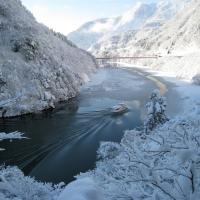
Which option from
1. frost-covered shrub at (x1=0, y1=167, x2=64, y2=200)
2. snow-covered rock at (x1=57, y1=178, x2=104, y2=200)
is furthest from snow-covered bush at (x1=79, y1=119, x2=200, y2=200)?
frost-covered shrub at (x1=0, y1=167, x2=64, y2=200)

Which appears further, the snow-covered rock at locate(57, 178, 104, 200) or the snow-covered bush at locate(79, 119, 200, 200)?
the snow-covered rock at locate(57, 178, 104, 200)

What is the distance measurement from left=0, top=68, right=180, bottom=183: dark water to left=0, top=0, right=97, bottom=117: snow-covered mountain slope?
3.32 meters

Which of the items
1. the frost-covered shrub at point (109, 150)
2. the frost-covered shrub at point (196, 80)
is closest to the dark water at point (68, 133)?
the frost-covered shrub at point (109, 150)

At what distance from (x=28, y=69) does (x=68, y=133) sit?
27.3 m

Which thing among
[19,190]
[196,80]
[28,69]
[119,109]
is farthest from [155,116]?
[196,80]

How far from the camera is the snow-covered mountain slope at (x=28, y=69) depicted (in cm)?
6269

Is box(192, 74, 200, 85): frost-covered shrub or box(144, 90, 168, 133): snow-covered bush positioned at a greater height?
box(192, 74, 200, 85): frost-covered shrub

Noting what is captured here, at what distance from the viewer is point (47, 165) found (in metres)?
37.0

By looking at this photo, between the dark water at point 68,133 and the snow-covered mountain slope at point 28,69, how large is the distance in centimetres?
332

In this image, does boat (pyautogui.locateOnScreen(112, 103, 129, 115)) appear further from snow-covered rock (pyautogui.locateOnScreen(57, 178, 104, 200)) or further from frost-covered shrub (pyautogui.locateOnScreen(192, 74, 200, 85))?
snow-covered rock (pyautogui.locateOnScreen(57, 178, 104, 200))

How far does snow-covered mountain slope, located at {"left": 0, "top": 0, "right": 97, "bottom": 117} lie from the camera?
2468 inches

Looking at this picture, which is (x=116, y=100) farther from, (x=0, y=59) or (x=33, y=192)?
(x=33, y=192)

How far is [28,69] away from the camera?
69.8 metres

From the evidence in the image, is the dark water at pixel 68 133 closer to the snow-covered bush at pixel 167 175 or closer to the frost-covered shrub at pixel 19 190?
the frost-covered shrub at pixel 19 190
